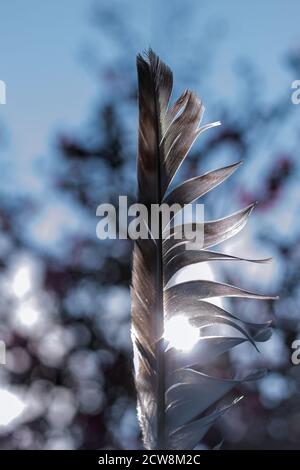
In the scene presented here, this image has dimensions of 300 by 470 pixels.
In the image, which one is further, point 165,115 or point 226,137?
point 226,137

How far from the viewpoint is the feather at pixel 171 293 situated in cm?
130

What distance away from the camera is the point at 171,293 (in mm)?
1356

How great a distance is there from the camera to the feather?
4.26 ft

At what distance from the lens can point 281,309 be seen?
3348mm
